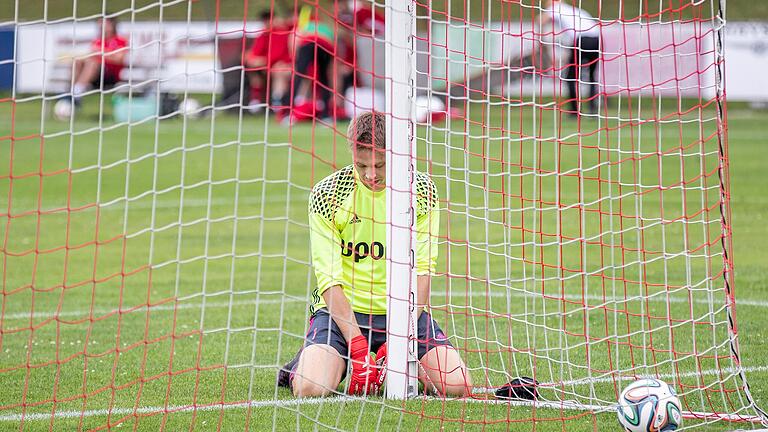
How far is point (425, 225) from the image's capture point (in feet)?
19.6

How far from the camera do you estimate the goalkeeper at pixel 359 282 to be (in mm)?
5855

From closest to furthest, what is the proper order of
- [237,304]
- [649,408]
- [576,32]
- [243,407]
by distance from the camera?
[649,408], [243,407], [576,32], [237,304]

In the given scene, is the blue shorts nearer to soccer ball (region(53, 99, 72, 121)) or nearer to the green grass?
the green grass

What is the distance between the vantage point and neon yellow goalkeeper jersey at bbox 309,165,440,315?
598cm

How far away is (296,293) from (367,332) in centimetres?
307

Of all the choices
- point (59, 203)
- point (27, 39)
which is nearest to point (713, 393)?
point (59, 203)

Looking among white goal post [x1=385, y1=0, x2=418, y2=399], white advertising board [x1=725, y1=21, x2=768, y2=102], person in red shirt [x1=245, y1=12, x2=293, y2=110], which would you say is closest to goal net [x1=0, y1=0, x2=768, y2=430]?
white goal post [x1=385, y1=0, x2=418, y2=399]

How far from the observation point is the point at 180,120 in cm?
2419

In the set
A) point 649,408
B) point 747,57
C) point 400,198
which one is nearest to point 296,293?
point 400,198

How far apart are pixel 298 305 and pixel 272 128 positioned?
43.5 ft

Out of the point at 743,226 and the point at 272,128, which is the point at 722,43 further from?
the point at 272,128

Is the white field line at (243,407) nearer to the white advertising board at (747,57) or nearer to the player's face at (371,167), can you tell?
the player's face at (371,167)

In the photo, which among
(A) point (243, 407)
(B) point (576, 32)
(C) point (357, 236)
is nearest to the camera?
(A) point (243, 407)

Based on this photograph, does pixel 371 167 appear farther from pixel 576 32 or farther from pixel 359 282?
pixel 576 32
